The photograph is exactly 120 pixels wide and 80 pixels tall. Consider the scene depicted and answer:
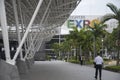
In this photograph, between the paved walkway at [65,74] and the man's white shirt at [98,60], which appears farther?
the paved walkway at [65,74]

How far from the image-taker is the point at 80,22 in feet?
458

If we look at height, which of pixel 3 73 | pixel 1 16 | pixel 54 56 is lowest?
pixel 54 56

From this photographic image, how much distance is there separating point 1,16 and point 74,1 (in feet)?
65.8

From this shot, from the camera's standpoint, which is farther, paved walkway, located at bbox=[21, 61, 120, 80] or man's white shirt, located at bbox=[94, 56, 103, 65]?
paved walkway, located at bbox=[21, 61, 120, 80]

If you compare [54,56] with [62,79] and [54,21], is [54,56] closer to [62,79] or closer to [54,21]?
[54,21]

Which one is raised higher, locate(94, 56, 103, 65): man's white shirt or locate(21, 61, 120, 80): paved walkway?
locate(94, 56, 103, 65): man's white shirt

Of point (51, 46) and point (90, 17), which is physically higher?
point (90, 17)

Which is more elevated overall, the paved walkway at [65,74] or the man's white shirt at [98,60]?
the man's white shirt at [98,60]

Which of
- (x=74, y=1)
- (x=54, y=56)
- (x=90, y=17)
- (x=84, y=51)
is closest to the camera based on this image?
(x=74, y=1)

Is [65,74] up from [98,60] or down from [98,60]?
down

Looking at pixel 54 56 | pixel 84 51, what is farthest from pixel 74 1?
pixel 54 56

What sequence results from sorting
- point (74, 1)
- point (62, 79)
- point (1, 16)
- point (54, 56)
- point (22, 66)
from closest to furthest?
1. point (1, 16)
2. point (62, 79)
3. point (22, 66)
4. point (74, 1)
5. point (54, 56)

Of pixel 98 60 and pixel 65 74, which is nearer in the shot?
pixel 98 60

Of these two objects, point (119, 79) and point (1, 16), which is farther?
point (119, 79)
